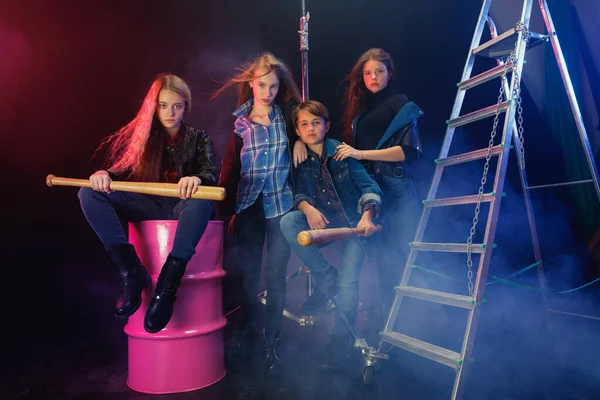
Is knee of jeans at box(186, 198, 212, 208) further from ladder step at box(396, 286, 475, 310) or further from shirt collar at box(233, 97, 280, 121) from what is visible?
ladder step at box(396, 286, 475, 310)

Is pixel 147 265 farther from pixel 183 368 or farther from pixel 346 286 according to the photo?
pixel 346 286

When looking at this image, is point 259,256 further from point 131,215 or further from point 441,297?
point 441,297

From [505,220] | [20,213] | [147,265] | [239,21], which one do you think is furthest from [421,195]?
[20,213]

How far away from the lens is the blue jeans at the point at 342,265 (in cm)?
217

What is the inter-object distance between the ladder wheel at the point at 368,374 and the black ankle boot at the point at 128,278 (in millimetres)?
1071

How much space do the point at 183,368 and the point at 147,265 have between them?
499 mm

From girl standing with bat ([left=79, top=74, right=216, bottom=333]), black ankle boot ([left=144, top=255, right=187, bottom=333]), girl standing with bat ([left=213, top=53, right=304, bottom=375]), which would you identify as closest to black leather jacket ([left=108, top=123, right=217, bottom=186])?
girl standing with bat ([left=79, top=74, right=216, bottom=333])

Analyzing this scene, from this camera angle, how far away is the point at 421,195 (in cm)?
363

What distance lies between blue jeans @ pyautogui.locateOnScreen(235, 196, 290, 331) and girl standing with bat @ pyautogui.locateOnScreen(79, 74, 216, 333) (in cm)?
37

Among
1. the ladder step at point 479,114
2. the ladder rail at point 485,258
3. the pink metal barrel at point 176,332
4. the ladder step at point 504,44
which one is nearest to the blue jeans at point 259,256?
the pink metal barrel at point 176,332

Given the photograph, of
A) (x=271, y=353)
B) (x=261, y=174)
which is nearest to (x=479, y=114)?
(x=261, y=174)

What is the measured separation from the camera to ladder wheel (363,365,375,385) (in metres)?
1.96

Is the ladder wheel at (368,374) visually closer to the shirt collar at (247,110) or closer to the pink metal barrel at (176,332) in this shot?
the pink metal barrel at (176,332)

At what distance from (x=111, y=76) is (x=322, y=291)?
227 centimetres
